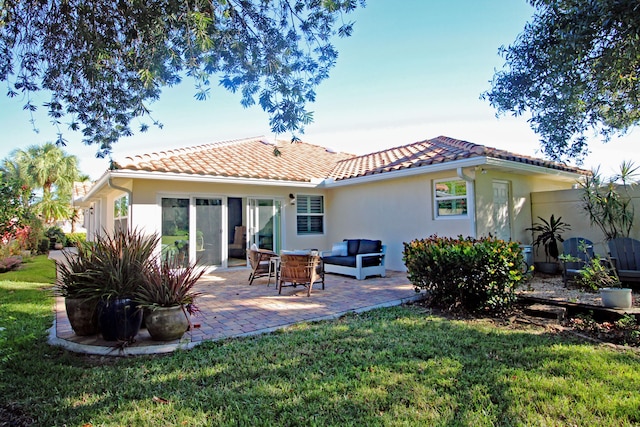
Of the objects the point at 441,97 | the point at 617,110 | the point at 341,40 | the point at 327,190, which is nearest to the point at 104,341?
the point at 341,40

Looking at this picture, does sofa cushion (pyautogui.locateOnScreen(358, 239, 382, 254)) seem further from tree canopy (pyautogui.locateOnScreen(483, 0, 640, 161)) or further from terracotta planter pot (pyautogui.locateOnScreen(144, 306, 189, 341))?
terracotta planter pot (pyautogui.locateOnScreen(144, 306, 189, 341))

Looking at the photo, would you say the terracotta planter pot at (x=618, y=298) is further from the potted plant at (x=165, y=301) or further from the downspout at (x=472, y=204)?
the potted plant at (x=165, y=301)

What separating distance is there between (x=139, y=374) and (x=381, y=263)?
764 centimetres

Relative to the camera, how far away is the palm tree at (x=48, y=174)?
25562 mm

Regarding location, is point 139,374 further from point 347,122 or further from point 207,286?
point 347,122

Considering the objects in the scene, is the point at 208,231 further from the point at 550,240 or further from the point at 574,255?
the point at 550,240

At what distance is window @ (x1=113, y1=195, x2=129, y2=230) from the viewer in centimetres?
1130

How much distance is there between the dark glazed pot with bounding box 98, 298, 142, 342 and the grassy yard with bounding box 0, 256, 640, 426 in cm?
40

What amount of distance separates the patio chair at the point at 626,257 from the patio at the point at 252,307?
445 cm

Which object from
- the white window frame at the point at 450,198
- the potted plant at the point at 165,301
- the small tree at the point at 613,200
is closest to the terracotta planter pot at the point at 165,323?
the potted plant at the point at 165,301

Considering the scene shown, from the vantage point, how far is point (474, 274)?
597 cm

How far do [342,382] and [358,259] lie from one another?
6.60 metres

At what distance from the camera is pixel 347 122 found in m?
8.57

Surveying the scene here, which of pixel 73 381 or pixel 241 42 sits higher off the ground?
pixel 241 42
